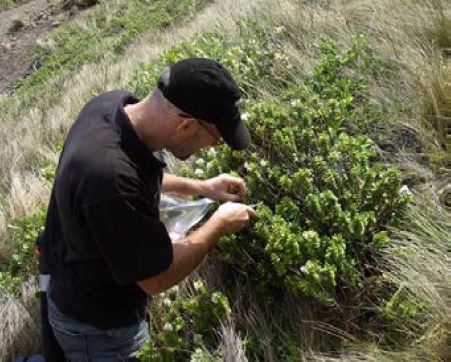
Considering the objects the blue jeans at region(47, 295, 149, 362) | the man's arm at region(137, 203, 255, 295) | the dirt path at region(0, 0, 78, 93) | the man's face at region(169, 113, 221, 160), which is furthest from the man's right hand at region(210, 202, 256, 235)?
the dirt path at region(0, 0, 78, 93)

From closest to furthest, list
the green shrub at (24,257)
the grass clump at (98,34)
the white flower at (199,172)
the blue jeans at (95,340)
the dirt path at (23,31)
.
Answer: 1. the blue jeans at (95,340)
2. the white flower at (199,172)
3. the green shrub at (24,257)
4. the grass clump at (98,34)
5. the dirt path at (23,31)

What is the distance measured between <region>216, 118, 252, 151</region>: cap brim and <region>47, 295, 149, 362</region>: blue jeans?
3.34 ft

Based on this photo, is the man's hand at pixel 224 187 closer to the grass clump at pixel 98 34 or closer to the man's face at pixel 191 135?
the man's face at pixel 191 135

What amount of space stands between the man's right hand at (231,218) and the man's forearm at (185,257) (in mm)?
20

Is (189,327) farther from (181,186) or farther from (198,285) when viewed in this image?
(181,186)

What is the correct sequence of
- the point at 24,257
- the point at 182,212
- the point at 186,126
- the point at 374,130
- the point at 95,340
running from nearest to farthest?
the point at 186,126 < the point at 95,340 < the point at 182,212 < the point at 374,130 < the point at 24,257

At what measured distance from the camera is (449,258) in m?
2.98

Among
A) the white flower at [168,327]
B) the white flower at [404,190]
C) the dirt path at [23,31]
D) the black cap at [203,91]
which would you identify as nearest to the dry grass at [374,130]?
the white flower at [404,190]

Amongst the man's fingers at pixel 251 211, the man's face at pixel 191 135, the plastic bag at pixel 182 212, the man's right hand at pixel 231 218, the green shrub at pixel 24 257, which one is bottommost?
the green shrub at pixel 24 257

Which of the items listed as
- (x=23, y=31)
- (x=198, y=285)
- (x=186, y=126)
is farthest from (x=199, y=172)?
(x=23, y=31)

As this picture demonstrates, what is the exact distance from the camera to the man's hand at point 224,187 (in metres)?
3.52

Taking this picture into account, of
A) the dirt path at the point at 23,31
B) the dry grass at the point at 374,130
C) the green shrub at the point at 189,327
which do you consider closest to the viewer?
the dry grass at the point at 374,130

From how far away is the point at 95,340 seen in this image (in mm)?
3246

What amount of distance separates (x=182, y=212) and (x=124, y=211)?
96 centimetres
